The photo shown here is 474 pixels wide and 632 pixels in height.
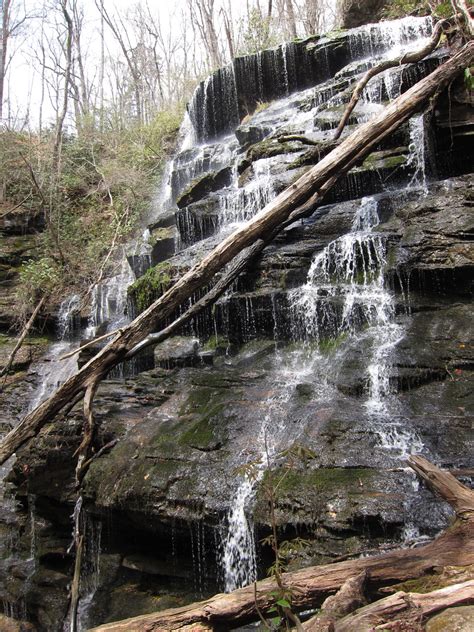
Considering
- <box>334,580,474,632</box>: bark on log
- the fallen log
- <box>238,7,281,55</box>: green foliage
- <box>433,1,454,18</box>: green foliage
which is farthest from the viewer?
<box>238,7,281,55</box>: green foliage

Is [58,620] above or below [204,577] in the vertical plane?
below

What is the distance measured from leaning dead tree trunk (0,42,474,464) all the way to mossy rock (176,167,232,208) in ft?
19.7

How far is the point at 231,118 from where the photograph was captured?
17.6 m

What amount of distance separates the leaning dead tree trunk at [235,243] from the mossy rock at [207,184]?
6.00 metres

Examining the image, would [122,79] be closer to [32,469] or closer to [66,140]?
[66,140]

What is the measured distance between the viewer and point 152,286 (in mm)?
9578

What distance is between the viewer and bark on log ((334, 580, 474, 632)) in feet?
8.46

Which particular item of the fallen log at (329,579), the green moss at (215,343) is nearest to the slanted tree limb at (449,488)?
the fallen log at (329,579)

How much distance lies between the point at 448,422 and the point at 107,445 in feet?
12.4

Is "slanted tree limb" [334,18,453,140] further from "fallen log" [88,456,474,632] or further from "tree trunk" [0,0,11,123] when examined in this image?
"tree trunk" [0,0,11,123]

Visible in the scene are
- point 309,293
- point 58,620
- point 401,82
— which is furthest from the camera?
point 401,82

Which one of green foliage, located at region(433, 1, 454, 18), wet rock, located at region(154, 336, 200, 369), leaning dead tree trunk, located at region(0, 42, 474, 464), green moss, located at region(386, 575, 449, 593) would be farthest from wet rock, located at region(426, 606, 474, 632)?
green foliage, located at region(433, 1, 454, 18)

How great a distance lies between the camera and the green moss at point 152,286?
9.42m

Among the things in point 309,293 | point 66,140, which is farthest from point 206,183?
point 66,140
